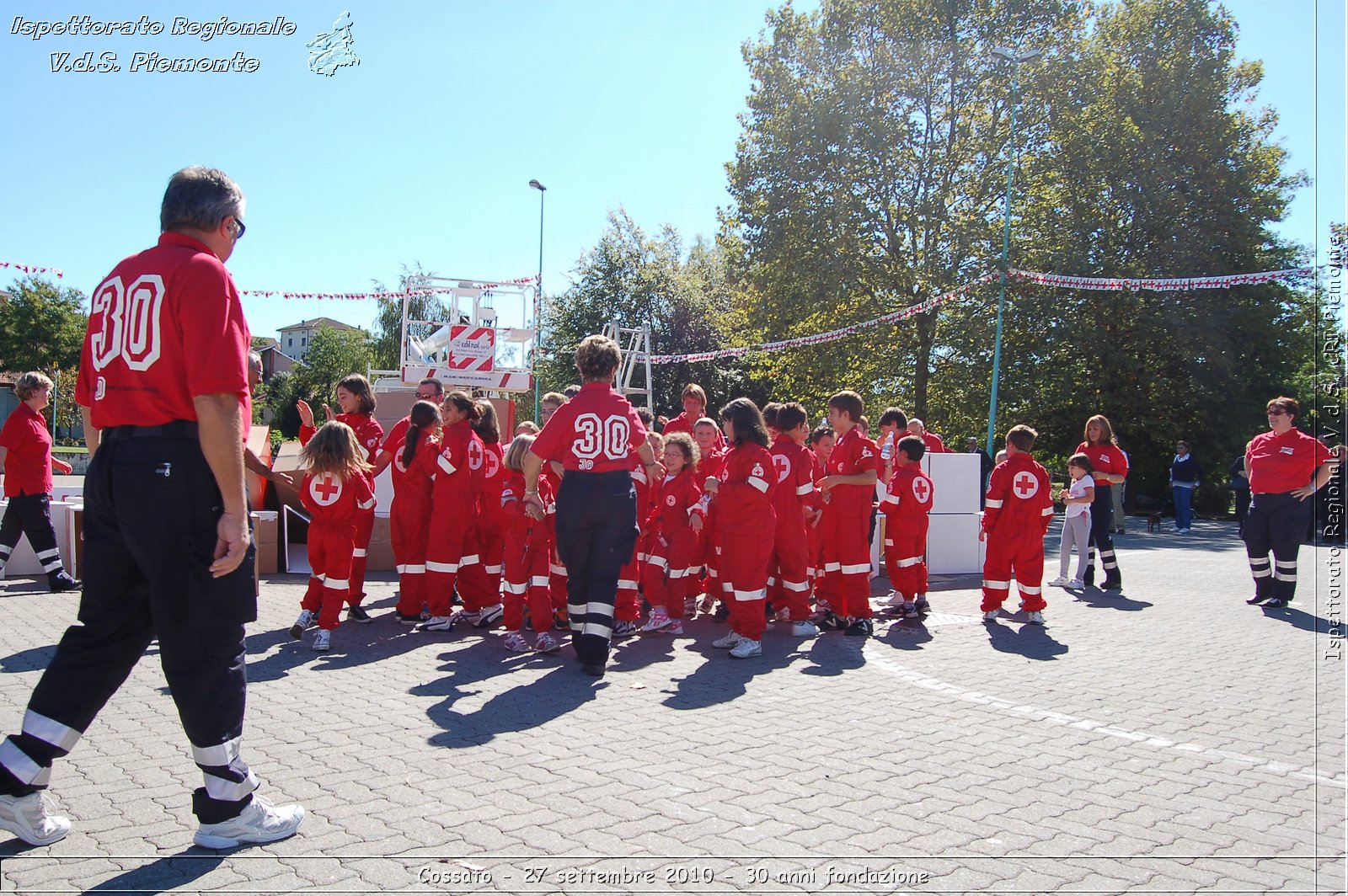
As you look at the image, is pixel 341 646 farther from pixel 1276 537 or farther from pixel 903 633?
pixel 1276 537

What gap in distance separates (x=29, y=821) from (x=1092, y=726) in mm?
4949

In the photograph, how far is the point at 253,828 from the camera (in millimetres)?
3271

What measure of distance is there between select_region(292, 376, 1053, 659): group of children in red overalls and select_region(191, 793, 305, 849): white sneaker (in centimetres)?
338

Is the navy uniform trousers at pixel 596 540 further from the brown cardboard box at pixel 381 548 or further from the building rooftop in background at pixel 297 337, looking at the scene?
the building rooftop in background at pixel 297 337

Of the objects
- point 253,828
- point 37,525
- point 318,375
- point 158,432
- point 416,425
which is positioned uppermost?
point 318,375

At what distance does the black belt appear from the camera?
3162 millimetres

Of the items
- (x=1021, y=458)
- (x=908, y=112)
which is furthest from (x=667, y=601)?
(x=908, y=112)

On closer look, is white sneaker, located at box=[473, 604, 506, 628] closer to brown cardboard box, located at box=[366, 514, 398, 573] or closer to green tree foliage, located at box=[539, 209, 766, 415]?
brown cardboard box, located at box=[366, 514, 398, 573]

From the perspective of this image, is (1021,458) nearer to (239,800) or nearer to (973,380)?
(239,800)

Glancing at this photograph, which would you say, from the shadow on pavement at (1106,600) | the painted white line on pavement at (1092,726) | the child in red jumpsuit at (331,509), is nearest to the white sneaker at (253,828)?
the child in red jumpsuit at (331,509)

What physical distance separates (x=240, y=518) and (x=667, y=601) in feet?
16.8

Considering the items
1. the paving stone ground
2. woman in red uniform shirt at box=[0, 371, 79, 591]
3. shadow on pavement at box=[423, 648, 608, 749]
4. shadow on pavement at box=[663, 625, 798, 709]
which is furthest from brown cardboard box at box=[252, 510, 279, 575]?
shadow on pavement at box=[663, 625, 798, 709]

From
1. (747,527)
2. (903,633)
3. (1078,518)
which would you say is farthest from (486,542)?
(1078,518)

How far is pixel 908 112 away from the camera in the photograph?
88.2ft
